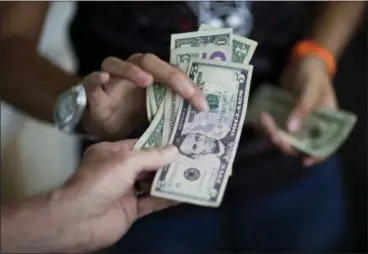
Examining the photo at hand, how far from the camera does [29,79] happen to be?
1.86 feet

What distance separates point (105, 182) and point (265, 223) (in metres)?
0.45

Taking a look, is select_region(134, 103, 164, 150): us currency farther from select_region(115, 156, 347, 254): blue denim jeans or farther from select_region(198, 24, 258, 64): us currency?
select_region(115, 156, 347, 254): blue denim jeans

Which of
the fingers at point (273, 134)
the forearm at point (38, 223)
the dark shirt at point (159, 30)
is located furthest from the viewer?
the fingers at point (273, 134)

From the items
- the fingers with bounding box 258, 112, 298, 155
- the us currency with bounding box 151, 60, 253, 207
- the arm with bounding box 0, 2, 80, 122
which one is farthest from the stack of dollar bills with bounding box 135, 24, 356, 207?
the fingers with bounding box 258, 112, 298, 155

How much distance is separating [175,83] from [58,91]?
132mm

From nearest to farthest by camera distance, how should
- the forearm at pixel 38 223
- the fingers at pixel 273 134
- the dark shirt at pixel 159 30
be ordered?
the forearm at pixel 38 223 → the dark shirt at pixel 159 30 → the fingers at pixel 273 134

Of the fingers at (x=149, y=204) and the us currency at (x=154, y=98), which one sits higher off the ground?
the us currency at (x=154, y=98)

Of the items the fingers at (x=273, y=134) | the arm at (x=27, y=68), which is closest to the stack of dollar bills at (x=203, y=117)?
the arm at (x=27, y=68)

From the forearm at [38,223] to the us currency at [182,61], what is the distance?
0.28ft

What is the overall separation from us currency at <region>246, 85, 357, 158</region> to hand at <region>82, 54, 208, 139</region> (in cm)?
Result: 28

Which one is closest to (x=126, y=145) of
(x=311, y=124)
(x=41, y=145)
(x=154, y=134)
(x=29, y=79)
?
(x=154, y=134)

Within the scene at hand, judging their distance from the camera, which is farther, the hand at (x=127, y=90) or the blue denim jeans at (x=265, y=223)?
the blue denim jeans at (x=265, y=223)

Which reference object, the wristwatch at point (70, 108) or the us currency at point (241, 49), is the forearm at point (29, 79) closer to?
the wristwatch at point (70, 108)

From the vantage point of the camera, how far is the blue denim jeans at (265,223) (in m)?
0.80
